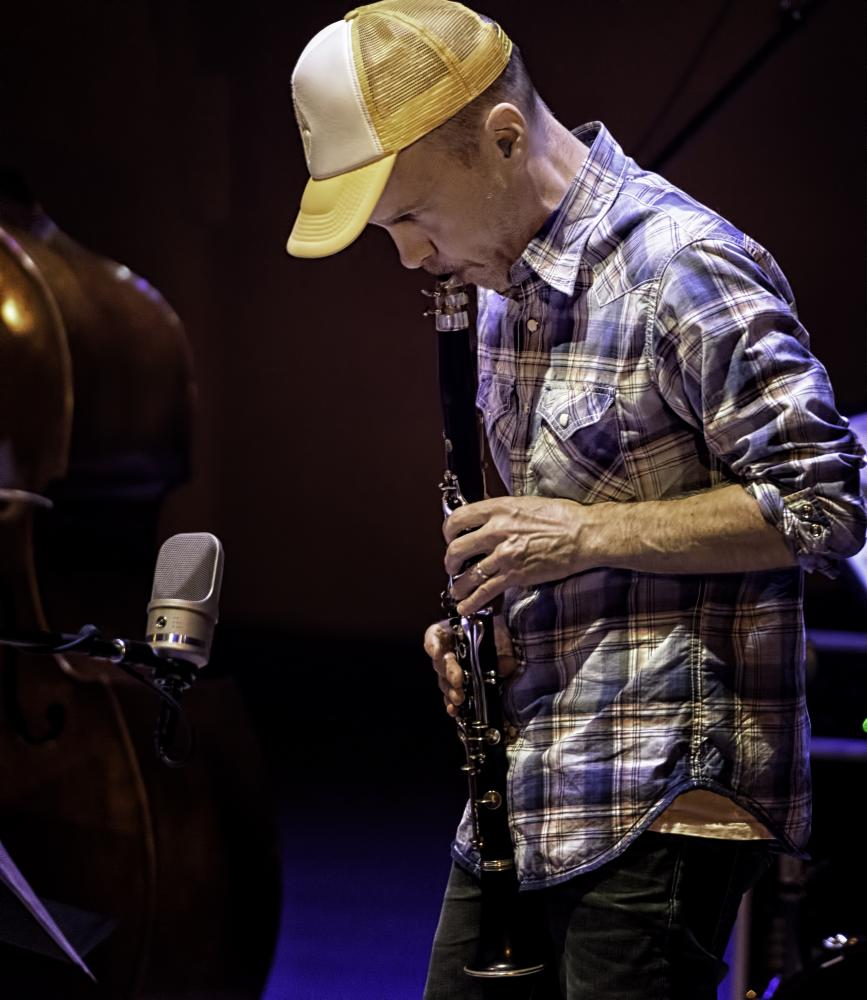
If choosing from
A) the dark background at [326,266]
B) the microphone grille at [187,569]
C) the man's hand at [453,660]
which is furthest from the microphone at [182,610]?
the dark background at [326,266]

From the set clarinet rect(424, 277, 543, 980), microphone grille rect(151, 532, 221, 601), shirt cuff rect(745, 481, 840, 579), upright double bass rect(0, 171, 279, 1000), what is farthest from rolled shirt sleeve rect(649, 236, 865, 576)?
upright double bass rect(0, 171, 279, 1000)

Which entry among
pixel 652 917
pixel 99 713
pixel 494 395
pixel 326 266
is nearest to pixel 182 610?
pixel 494 395

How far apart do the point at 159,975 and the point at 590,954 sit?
0.94m

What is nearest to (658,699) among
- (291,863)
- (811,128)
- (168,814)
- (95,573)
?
(168,814)

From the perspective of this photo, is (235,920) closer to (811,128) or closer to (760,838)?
(760,838)

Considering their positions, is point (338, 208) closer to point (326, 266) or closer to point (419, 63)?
point (419, 63)

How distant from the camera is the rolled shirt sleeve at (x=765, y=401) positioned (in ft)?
3.40

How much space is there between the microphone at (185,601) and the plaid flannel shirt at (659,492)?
30 cm

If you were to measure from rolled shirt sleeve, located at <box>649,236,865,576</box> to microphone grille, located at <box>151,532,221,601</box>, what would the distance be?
0.48 metres

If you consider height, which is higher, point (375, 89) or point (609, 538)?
point (375, 89)

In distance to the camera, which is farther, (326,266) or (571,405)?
(326,266)

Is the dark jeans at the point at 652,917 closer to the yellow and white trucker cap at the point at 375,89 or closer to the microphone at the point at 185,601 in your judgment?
the microphone at the point at 185,601

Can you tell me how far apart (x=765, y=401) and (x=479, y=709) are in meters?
0.40

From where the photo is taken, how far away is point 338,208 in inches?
47.4
